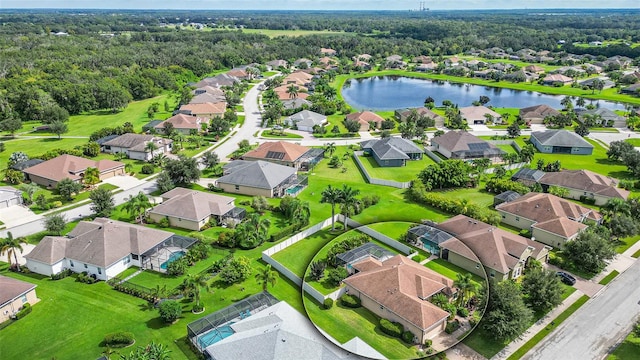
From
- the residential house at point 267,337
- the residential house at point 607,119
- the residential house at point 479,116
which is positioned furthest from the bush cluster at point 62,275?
the residential house at point 607,119

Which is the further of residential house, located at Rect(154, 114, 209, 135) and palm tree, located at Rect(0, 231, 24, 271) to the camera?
residential house, located at Rect(154, 114, 209, 135)

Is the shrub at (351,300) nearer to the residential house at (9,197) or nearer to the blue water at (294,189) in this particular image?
the blue water at (294,189)

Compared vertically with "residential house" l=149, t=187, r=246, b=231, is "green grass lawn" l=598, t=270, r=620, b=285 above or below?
below

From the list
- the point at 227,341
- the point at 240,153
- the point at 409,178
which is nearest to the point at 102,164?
the point at 240,153

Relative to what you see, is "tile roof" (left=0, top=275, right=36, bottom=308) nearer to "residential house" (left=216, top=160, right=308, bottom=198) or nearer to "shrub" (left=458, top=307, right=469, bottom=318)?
"residential house" (left=216, top=160, right=308, bottom=198)

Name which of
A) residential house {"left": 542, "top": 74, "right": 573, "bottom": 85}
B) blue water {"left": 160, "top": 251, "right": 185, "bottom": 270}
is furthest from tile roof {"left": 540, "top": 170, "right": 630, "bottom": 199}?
residential house {"left": 542, "top": 74, "right": 573, "bottom": 85}

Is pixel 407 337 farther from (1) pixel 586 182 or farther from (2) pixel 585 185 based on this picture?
(1) pixel 586 182

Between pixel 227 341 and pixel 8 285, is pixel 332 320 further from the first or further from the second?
pixel 8 285
